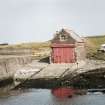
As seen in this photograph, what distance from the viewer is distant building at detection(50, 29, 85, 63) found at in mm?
91062

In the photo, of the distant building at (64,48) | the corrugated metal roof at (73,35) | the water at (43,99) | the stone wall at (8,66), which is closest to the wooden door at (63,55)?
the distant building at (64,48)

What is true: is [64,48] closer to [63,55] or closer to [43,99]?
[63,55]

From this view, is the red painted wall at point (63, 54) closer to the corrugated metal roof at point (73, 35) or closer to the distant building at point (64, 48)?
the distant building at point (64, 48)

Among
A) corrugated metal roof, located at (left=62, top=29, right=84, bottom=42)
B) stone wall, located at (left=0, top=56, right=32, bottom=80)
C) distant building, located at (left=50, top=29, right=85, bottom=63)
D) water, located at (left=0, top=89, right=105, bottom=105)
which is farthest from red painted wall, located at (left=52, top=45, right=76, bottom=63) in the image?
water, located at (left=0, top=89, right=105, bottom=105)

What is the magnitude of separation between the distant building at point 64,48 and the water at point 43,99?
19.6 metres

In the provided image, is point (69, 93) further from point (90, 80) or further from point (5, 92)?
point (5, 92)

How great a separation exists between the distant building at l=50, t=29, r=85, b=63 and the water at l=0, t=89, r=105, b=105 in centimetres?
1959

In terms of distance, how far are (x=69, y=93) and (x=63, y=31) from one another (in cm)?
2503

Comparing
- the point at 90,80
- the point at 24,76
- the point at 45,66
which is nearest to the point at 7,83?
the point at 24,76

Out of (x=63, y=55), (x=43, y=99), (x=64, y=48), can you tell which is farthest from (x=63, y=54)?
(x=43, y=99)

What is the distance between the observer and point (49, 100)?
64.1 metres

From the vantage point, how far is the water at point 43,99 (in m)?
61.3

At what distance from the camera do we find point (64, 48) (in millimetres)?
91312

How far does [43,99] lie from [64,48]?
27274 mm
